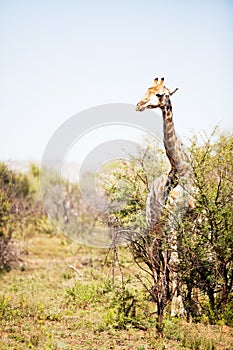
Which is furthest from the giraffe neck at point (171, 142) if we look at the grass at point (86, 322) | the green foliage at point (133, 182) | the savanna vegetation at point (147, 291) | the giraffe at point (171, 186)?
the grass at point (86, 322)

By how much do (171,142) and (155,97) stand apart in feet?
2.11

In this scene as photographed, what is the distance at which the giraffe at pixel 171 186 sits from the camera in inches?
242

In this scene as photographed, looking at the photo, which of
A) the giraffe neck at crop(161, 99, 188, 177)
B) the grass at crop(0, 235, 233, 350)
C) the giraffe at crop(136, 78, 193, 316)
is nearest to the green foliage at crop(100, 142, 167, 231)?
Answer: the giraffe at crop(136, 78, 193, 316)

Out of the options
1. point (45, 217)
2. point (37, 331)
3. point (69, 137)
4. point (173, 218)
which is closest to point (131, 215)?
point (173, 218)

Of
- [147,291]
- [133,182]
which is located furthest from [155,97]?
[147,291]

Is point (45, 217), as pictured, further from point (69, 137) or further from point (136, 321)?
point (136, 321)

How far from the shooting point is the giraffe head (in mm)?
6438

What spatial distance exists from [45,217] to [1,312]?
1185cm

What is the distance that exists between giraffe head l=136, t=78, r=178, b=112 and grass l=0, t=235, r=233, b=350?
219 cm

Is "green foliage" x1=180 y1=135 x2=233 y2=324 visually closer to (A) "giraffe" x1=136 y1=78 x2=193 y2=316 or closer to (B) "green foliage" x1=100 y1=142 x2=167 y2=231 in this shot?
(A) "giraffe" x1=136 y1=78 x2=193 y2=316

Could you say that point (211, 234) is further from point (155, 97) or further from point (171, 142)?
point (155, 97)

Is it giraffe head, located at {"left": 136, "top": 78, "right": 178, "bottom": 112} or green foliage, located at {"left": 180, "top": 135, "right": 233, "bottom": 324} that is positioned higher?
giraffe head, located at {"left": 136, "top": 78, "right": 178, "bottom": 112}

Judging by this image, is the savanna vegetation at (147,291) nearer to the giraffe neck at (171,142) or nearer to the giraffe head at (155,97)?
the giraffe neck at (171,142)

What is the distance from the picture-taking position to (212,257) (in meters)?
6.01
